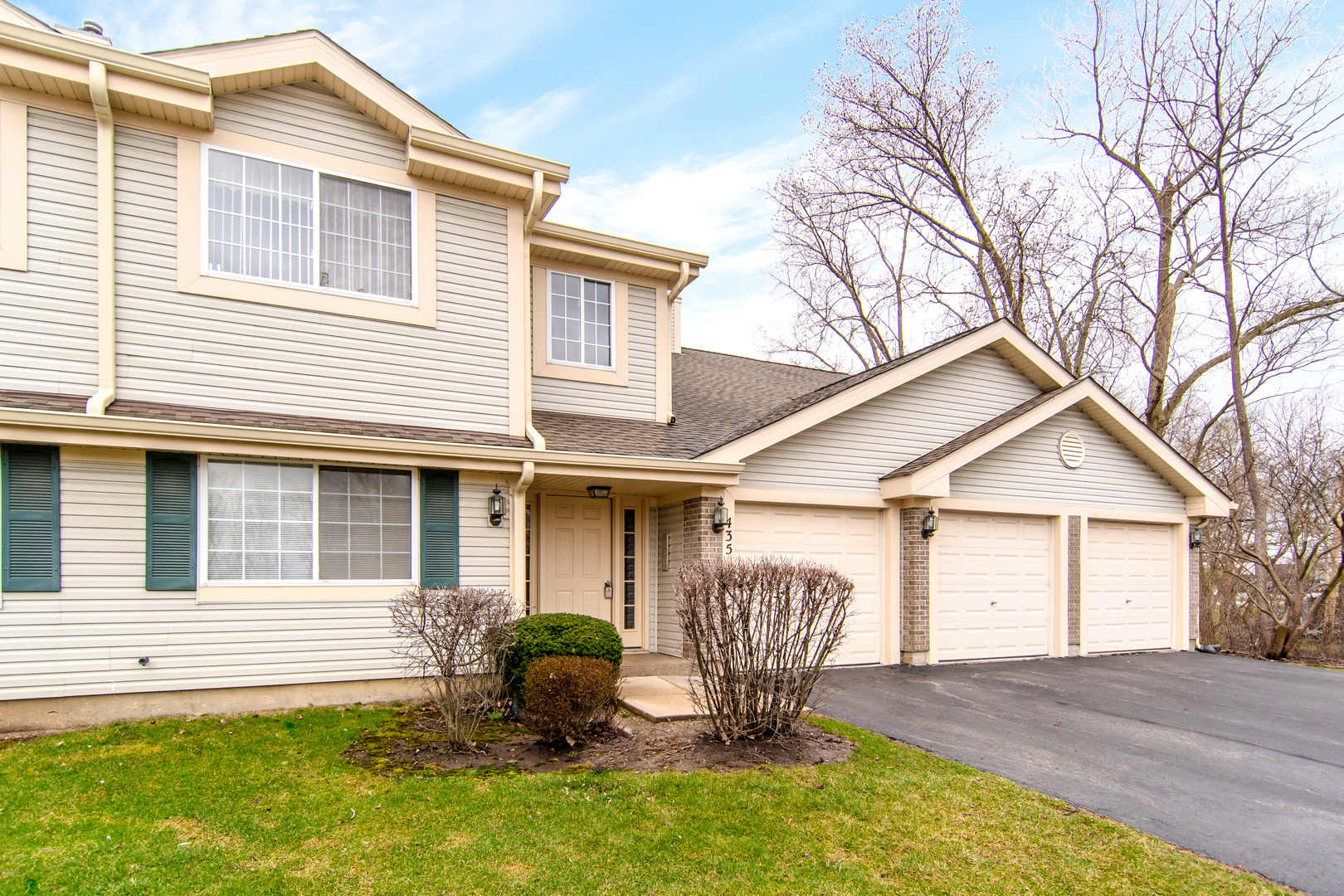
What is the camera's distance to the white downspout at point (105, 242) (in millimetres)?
6824

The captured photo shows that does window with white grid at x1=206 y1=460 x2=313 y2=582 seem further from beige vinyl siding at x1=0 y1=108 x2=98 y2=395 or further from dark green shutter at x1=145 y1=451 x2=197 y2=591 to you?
beige vinyl siding at x1=0 y1=108 x2=98 y2=395

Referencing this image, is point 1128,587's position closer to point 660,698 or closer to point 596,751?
point 660,698

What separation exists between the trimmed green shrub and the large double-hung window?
173 centimetres

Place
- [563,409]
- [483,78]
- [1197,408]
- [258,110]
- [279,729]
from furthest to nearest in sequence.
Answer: [1197,408] < [483,78] < [563,409] < [258,110] < [279,729]

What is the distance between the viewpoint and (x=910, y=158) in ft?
67.5

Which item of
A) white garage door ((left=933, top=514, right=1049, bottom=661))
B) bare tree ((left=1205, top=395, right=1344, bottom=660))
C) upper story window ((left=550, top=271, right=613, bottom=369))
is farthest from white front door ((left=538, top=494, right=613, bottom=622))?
bare tree ((left=1205, top=395, right=1344, bottom=660))

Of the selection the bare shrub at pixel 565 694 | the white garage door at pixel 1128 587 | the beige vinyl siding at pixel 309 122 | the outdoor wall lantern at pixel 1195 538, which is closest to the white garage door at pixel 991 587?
the white garage door at pixel 1128 587

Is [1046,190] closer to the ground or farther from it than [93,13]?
farther from it

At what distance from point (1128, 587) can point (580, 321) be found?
31.8 ft

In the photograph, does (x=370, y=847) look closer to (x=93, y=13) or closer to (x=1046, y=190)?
(x=93, y=13)

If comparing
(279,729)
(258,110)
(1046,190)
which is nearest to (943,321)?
(1046,190)

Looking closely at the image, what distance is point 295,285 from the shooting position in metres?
7.76

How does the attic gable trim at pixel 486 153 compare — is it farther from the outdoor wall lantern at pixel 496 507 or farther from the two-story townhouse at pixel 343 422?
the outdoor wall lantern at pixel 496 507

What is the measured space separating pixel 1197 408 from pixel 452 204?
2422 centimetres
